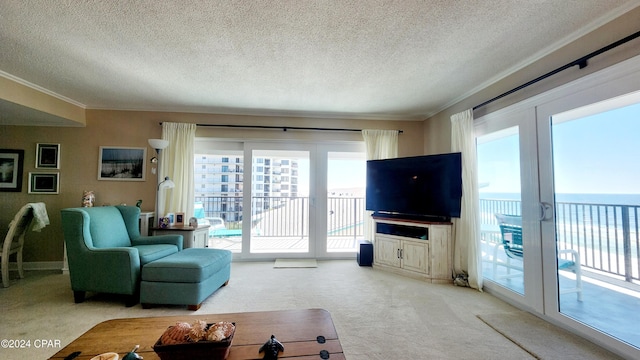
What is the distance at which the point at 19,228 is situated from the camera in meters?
3.08

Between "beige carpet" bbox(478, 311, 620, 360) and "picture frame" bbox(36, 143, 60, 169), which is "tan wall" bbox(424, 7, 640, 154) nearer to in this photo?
"beige carpet" bbox(478, 311, 620, 360)

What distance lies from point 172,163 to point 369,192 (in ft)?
10.1

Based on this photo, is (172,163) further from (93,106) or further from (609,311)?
(609,311)

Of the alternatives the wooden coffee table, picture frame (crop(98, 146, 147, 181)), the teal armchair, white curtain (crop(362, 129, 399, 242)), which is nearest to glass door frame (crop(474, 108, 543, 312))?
white curtain (crop(362, 129, 399, 242))

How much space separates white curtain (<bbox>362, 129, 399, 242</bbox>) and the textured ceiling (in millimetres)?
813

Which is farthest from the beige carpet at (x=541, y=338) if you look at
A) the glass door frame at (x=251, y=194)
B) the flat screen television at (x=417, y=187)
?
the glass door frame at (x=251, y=194)

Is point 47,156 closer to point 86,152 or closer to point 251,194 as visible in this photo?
point 86,152

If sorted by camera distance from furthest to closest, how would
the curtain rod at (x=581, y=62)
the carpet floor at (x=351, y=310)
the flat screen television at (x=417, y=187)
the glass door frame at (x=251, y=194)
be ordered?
the glass door frame at (x=251, y=194)
the flat screen television at (x=417, y=187)
the carpet floor at (x=351, y=310)
the curtain rod at (x=581, y=62)

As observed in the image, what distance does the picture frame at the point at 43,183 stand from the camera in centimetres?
370

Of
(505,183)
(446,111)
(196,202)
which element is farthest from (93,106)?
(505,183)

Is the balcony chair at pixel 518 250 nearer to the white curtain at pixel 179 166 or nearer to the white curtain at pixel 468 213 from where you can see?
the white curtain at pixel 468 213

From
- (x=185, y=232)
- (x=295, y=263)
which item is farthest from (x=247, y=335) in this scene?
(x=295, y=263)

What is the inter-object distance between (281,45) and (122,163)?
129 inches

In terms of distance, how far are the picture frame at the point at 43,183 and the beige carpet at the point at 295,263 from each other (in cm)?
343
